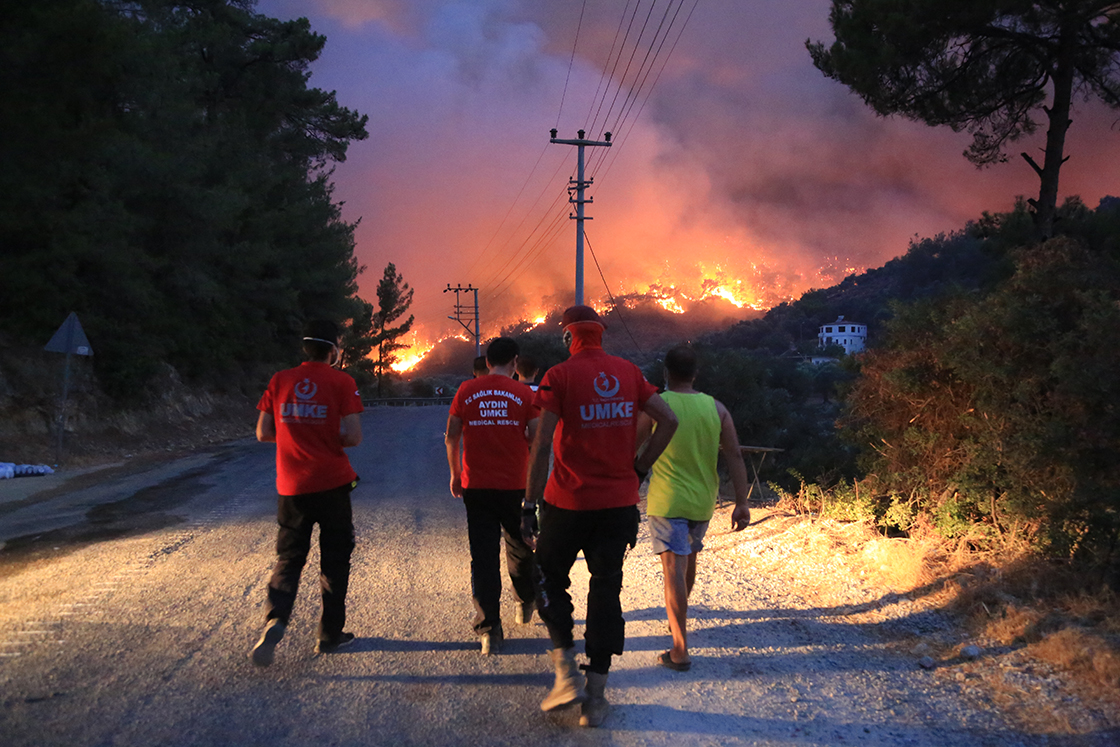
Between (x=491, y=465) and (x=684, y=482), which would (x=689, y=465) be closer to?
(x=684, y=482)

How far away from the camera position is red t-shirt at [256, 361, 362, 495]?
4.36 m

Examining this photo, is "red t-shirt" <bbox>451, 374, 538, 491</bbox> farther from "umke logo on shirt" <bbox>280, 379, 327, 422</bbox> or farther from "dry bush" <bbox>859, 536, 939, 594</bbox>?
"dry bush" <bbox>859, 536, 939, 594</bbox>

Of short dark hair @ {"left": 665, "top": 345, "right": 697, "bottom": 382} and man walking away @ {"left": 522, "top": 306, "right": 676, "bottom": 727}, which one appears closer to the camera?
man walking away @ {"left": 522, "top": 306, "right": 676, "bottom": 727}

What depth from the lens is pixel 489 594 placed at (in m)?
4.54

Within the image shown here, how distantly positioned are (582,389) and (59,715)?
9.91ft

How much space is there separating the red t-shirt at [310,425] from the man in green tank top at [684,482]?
1857 millimetres

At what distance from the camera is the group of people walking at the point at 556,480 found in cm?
380

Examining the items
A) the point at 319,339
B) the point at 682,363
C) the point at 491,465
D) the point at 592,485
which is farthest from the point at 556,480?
the point at 319,339

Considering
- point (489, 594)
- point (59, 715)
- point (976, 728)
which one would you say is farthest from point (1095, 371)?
point (59, 715)

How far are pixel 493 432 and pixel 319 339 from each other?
47.9 inches

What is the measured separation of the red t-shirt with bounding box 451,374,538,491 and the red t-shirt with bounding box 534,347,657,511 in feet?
2.85

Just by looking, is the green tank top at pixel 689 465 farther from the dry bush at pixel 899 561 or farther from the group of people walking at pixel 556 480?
the dry bush at pixel 899 561

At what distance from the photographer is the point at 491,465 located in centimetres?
464

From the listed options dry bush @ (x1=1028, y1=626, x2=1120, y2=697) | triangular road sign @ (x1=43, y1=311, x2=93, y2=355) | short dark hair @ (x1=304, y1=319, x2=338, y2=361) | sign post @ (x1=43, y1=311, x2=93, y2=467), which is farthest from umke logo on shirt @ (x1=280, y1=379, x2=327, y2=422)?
triangular road sign @ (x1=43, y1=311, x2=93, y2=355)
